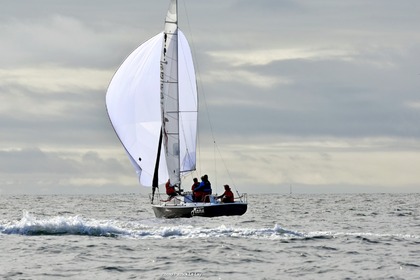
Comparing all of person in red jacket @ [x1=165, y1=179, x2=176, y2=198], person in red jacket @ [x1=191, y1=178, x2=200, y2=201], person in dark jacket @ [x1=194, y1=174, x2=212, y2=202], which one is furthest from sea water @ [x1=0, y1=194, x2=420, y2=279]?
person in red jacket @ [x1=165, y1=179, x2=176, y2=198]

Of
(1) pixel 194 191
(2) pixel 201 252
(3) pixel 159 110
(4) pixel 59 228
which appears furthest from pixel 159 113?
(2) pixel 201 252

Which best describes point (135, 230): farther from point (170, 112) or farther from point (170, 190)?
point (170, 112)

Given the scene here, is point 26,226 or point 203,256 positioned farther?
point 26,226

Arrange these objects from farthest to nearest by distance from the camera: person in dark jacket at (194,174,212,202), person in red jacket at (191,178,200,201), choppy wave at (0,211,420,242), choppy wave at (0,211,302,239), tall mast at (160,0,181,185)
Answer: tall mast at (160,0,181,185) < person in red jacket at (191,178,200,201) < person in dark jacket at (194,174,212,202) < choppy wave at (0,211,302,239) < choppy wave at (0,211,420,242)

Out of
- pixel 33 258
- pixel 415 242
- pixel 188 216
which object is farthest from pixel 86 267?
pixel 188 216

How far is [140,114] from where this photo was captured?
5109cm

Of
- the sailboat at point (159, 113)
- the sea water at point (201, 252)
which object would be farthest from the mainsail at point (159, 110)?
the sea water at point (201, 252)

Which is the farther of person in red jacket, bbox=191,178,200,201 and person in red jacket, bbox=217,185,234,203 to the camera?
person in red jacket, bbox=191,178,200,201

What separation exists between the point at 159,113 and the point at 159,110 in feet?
→ 0.56

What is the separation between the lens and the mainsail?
5047cm

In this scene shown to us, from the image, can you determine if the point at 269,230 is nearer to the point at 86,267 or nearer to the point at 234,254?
the point at 234,254

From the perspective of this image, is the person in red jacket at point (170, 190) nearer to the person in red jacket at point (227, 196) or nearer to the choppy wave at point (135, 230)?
the person in red jacket at point (227, 196)

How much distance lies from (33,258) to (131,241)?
18.1 feet

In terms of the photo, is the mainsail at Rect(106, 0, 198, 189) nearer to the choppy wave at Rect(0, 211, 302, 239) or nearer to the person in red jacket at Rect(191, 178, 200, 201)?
the person in red jacket at Rect(191, 178, 200, 201)
